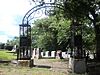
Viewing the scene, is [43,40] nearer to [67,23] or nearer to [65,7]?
[67,23]

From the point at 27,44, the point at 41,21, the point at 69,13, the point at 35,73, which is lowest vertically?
the point at 35,73

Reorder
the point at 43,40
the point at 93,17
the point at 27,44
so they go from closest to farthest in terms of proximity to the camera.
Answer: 1. the point at 27,44
2. the point at 93,17
3. the point at 43,40

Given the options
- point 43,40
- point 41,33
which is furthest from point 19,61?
point 41,33

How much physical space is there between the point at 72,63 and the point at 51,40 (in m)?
47.1

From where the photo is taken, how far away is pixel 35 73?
21.8m

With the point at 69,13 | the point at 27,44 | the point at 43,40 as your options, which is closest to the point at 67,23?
the point at 69,13

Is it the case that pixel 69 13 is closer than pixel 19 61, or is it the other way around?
pixel 19 61

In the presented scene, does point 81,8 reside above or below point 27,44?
above

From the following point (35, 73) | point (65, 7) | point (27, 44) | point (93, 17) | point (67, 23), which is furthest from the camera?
point (67, 23)

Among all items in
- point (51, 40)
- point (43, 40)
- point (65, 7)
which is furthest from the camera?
point (43, 40)

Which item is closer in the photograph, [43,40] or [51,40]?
[51,40]

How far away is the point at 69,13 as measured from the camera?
30.3 m

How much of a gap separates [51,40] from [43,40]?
5.03 metres

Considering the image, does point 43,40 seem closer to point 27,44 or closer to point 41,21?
point 41,21
